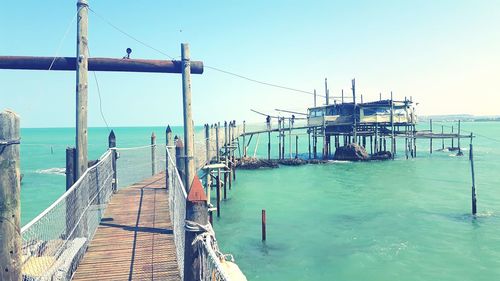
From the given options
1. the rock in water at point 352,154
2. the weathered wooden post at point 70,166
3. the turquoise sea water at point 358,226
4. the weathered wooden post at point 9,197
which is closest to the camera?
the weathered wooden post at point 9,197

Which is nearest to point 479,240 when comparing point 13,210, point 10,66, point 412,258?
point 412,258

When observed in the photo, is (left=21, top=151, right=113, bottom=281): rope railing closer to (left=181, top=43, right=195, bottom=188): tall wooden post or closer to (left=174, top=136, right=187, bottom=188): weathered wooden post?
(left=174, top=136, right=187, bottom=188): weathered wooden post

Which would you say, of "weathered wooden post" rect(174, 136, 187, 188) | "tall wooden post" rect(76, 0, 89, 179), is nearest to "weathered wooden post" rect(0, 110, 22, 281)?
"tall wooden post" rect(76, 0, 89, 179)

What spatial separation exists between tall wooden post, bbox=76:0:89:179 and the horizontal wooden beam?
1.30ft

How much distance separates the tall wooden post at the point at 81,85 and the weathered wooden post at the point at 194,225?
15.9ft

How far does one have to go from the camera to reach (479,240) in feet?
49.0

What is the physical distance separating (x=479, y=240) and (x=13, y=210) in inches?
680

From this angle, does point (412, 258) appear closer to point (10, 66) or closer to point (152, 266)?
point (152, 266)

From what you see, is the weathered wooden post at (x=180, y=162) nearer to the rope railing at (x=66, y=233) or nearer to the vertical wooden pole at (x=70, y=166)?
the rope railing at (x=66, y=233)

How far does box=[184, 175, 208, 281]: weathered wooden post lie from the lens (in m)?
4.18

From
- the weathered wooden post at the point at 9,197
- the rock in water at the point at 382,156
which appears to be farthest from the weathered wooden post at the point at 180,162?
the rock in water at the point at 382,156

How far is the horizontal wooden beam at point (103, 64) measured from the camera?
8180 mm

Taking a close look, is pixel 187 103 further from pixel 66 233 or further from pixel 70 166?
A: pixel 70 166

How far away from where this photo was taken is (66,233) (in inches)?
275
